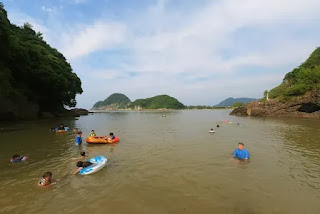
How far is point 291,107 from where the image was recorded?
49719 mm

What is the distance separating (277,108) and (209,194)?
2042 inches

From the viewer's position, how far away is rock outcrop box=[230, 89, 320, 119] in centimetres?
4478

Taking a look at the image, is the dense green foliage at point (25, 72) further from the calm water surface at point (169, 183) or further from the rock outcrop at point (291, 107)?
the rock outcrop at point (291, 107)

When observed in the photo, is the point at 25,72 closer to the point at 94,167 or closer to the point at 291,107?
the point at 94,167

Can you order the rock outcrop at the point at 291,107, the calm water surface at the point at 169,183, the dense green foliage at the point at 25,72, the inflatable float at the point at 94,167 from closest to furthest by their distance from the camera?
the calm water surface at the point at 169,183, the inflatable float at the point at 94,167, the dense green foliage at the point at 25,72, the rock outcrop at the point at 291,107

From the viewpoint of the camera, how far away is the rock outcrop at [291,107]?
147 ft

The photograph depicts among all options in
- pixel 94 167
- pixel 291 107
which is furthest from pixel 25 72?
pixel 291 107

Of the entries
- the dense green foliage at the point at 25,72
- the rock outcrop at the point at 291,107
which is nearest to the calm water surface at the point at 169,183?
the dense green foliage at the point at 25,72

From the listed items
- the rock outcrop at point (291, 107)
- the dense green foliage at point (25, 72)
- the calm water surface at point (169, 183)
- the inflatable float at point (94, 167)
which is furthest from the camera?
the rock outcrop at point (291, 107)

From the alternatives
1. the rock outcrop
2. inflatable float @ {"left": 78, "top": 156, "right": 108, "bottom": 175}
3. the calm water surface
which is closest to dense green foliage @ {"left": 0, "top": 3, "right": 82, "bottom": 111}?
the calm water surface

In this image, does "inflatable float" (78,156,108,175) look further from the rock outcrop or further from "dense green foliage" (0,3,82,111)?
the rock outcrop

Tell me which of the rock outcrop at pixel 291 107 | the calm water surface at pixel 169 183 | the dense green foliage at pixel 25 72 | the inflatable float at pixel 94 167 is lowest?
the calm water surface at pixel 169 183

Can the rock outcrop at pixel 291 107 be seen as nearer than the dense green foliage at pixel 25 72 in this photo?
No

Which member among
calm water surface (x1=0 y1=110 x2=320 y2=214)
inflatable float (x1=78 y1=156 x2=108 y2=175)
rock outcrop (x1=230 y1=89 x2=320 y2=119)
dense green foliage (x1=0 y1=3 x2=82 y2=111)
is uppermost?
dense green foliage (x1=0 y1=3 x2=82 y2=111)
